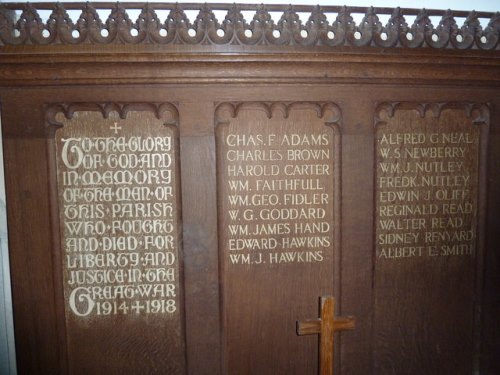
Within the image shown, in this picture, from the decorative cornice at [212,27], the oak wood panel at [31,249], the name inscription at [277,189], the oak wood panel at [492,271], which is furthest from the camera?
the oak wood panel at [492,271]

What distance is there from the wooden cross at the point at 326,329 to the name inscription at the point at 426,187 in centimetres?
49

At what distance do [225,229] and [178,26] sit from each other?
1229 mm

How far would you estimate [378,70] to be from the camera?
209cm

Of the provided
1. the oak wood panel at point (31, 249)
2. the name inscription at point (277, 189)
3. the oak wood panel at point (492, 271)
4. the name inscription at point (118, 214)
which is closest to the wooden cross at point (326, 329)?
the name inscription at point (277, 189)

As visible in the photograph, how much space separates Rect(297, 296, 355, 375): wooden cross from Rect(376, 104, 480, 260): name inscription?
49 cm

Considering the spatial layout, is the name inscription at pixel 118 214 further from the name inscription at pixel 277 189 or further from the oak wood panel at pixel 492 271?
the oak wood panel at pixel 492 271

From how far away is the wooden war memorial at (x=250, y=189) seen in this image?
6.57ft

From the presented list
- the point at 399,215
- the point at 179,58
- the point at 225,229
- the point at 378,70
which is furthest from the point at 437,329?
the point at 179,58

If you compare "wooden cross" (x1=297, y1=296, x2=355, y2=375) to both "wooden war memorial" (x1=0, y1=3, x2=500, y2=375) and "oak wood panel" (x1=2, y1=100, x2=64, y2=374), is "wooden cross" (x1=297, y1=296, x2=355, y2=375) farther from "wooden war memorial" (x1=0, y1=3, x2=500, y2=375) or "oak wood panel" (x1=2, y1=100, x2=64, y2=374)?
"oak wood panel" (x1=2, y1=100, x2=64, y2=374)

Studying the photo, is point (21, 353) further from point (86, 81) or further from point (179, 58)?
point (179, 58)

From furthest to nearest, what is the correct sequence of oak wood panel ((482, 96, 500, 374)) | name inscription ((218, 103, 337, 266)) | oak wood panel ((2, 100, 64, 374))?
oak wood panel ((482, 96, 500, 374)) < name inscription ((218, 103, 337, 266)) < oak wood panel ((2, 100, 64, 374))

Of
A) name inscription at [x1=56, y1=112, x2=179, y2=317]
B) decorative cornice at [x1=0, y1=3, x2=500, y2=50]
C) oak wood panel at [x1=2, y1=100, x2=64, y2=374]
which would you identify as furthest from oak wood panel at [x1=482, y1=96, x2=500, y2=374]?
oak wood panel at [x1=2, y1=100, x2=64, y2=374]

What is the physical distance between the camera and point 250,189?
2162 millimetres

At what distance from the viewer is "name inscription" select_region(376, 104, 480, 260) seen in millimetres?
2227
